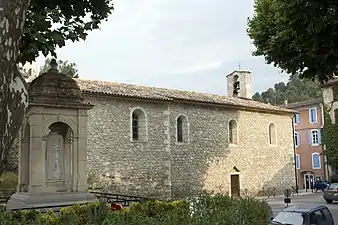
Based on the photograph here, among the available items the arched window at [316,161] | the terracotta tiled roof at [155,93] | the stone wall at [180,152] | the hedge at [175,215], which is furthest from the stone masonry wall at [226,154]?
the hedge at [175,215]

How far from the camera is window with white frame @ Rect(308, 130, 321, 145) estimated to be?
128 feet

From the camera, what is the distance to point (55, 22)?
26.6 ft

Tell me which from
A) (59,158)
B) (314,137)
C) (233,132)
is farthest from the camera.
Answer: (314,137)

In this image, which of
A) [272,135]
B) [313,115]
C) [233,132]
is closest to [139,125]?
[233,132]

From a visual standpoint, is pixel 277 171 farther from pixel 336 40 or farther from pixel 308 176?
pixel 336 40

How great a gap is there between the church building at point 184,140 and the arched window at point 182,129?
63 millimetres

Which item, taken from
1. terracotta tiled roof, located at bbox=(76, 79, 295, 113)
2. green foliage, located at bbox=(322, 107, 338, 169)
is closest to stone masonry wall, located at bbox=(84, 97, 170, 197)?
terracotta tiled roof, located at bbox=(76, 79, 295, 113)

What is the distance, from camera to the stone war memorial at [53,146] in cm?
1023

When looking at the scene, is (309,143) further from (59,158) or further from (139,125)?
(59,158)

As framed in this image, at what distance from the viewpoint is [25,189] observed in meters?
10.8

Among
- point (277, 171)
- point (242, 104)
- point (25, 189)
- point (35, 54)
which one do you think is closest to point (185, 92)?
point (242, 104)

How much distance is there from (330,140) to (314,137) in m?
9.62

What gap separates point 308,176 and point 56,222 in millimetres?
37219

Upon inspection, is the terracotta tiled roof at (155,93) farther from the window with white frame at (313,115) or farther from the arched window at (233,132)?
the window with white frame at (313,115)
